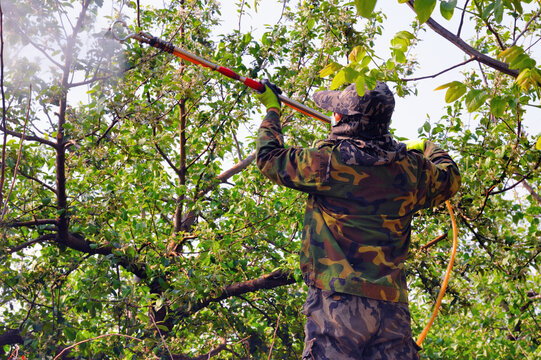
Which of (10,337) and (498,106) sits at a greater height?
(10,337)

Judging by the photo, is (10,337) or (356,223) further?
(10,337)

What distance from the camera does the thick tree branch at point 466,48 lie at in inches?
122

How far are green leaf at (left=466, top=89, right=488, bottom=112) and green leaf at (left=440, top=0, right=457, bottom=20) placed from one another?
604 mm

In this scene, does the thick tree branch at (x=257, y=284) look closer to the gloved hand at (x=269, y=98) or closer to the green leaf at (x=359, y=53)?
the gloved hand at (x=269, y=98)

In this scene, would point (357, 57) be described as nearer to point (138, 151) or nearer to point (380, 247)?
point (380, 247)

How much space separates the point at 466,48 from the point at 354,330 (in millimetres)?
1674

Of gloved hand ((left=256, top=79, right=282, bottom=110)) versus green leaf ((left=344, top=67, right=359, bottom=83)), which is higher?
gloved hand ((left=256, top=79, right=282, bottom=110))

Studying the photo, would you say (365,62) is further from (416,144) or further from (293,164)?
(416,144)

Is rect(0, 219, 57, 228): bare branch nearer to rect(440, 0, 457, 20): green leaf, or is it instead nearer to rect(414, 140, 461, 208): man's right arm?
rect(414, 140, 461, 208): man's right arm

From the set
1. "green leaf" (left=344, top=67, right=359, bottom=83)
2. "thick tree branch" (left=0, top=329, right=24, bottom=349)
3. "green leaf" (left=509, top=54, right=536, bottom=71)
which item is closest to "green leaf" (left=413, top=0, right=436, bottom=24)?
"green leaf" (left=344, top=67, right=359, bottom=83)

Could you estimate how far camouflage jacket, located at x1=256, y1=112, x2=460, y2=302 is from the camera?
2.78m

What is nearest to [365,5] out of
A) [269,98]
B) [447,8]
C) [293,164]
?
[447,8]

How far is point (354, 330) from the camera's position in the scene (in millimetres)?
2670

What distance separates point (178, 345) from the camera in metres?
6.26
